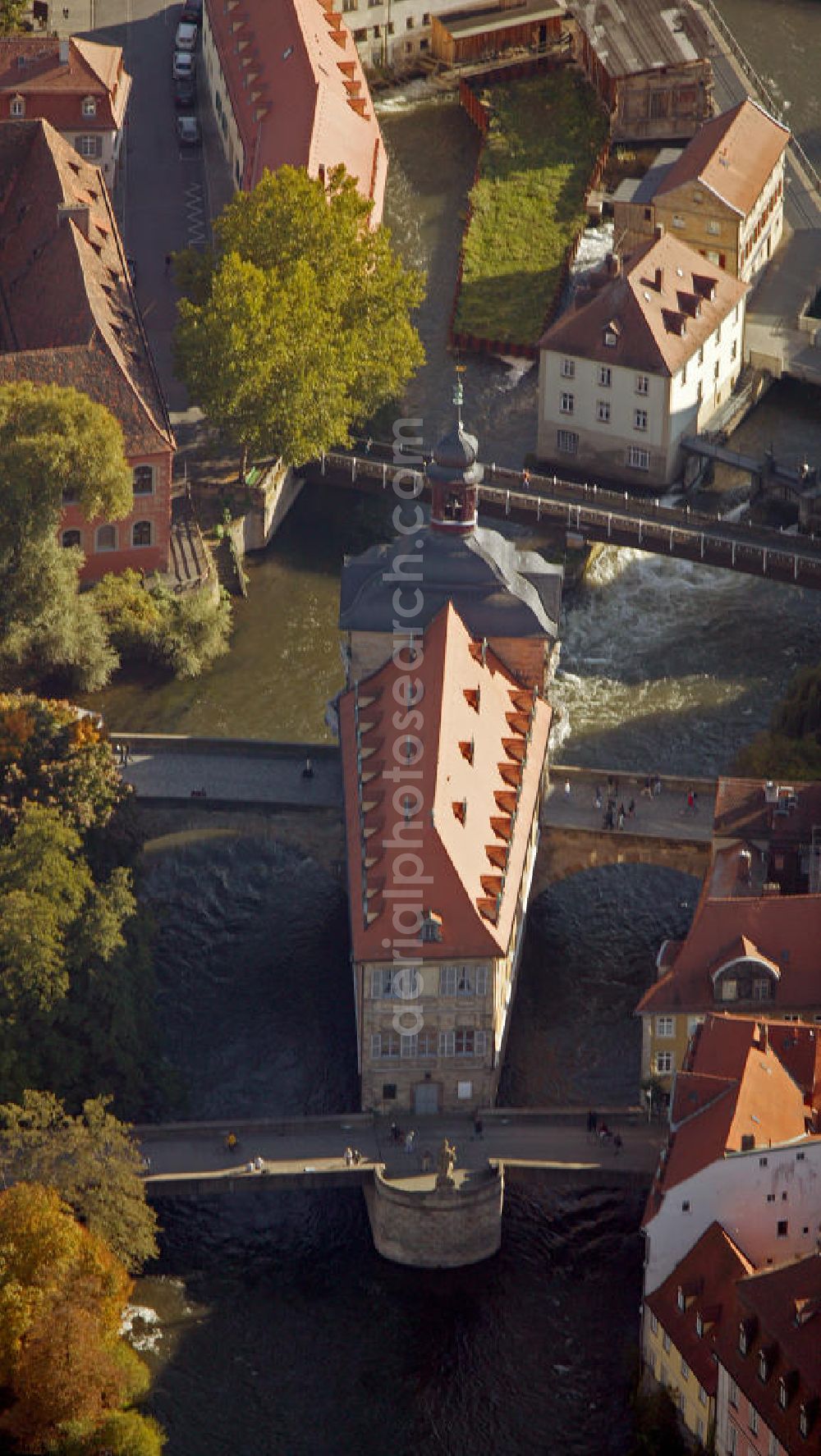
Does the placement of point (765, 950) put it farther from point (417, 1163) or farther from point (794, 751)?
point (794, 751)

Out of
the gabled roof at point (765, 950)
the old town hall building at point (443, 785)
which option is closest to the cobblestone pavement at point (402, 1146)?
the old town hall building at point (443, 785)

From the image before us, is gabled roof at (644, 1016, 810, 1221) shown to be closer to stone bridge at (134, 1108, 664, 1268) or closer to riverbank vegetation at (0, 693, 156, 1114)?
stone bridge at (134, 1108, 664, 1268)

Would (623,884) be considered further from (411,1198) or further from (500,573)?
(411,1198)

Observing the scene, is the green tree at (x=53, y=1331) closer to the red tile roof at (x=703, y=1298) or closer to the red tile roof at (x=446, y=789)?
the red tile roof at (x=446, y=789)

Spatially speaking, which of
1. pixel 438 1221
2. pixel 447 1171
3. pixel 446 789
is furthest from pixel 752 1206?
pixel 446 789

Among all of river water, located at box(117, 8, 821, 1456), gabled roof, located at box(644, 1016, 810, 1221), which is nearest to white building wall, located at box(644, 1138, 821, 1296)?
gabled roof, located at box(644, 1016, 810, 1221)

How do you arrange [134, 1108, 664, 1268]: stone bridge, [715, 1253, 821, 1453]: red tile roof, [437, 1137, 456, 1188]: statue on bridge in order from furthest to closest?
[134, 1108, 664, 1268]: stone bridge
[437, 1137, 456, 1188]: statue on bridge
[715, 1253, 821, 1453]: red tile roof
